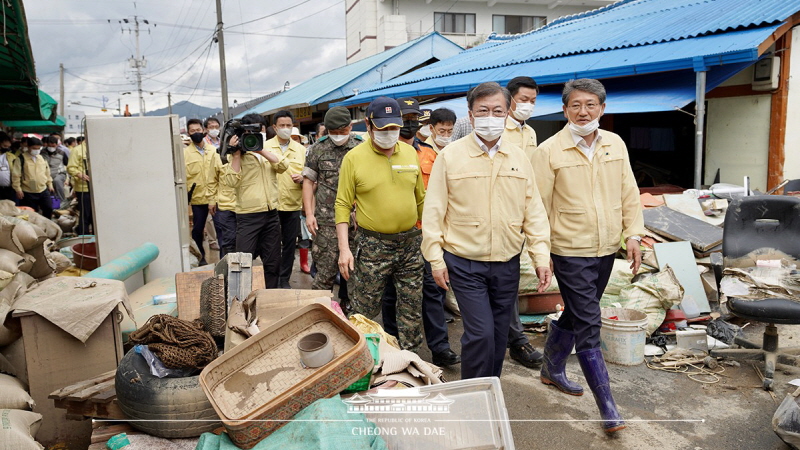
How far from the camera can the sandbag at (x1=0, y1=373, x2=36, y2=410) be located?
3.12 meters

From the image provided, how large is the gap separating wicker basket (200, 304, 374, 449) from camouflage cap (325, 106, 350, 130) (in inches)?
97.1

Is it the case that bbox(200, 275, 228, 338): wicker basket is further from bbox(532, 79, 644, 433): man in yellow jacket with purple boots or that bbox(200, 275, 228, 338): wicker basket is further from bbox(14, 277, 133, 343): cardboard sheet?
bbox(532, 79, 644, 433): man in yellow jacket with purple boots

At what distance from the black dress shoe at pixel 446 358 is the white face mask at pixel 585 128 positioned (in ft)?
6.44

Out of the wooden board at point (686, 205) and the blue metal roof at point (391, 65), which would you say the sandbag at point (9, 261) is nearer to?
the wooden board at point (686, 205)

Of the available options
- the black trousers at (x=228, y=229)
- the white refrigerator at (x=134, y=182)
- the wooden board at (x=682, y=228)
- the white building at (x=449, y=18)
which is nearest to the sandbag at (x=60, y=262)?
the white refrigerator at (x=134, y=182)

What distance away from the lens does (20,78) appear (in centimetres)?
612

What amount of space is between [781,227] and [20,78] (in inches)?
288

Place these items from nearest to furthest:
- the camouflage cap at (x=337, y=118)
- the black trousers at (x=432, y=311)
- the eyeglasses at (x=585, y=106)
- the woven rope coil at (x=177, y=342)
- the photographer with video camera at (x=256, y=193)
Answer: the woven rope coil at (x=177, y=342) → the eyeglasses at (x=585, y=106) → the black trousers at (x=432, y=311) → the camouflage cap at (x=337, y=118) → the photographer with video camera at (x=256, y=193)

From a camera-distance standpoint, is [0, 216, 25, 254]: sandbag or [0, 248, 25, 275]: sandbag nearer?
[0, 248, 25, 275]: sandbag

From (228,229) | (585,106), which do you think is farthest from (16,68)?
(585,106)

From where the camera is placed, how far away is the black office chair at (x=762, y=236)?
14.5ft

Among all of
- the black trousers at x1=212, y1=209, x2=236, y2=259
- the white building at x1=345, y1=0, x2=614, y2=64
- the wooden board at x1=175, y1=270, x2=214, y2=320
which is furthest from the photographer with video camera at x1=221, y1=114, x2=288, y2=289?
the white building at x1=345, y1=0, x2=614, y2=64

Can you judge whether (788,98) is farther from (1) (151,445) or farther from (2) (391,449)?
(1) (151,445)

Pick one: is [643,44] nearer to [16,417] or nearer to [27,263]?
[27,263]
